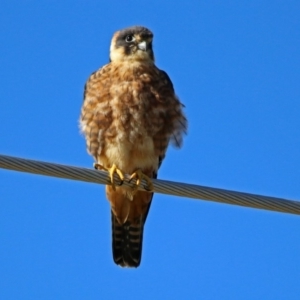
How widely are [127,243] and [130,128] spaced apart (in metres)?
0.96

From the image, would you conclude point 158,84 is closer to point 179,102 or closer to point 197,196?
point 179,102

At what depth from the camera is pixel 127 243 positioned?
5820mm

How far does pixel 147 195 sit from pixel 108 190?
0.29 m

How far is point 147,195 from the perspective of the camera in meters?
5.75

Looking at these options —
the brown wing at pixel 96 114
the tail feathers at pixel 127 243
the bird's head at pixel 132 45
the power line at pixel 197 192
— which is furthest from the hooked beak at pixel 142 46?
the power line at pixel 197 192

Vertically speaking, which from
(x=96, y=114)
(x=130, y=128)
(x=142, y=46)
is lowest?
(x=130, y=128)

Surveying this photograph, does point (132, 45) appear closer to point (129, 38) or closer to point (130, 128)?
point (129, 38)

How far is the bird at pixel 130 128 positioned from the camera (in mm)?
5395

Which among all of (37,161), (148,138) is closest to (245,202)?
(37,161)

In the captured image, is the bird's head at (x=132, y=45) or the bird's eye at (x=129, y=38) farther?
the bird's eye at (x=129, y=38)

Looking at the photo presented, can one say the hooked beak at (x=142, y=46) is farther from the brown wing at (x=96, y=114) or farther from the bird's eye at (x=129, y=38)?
the brown wing at (x=96, y=114)

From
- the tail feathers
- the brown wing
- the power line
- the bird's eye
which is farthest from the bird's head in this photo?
the power line

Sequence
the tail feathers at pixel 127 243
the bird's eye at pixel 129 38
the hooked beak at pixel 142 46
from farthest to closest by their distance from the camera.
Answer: the bird's eye at pixel 129 38, the hooked beak at pixel 142 46, the tail feathers at pixel 127 243

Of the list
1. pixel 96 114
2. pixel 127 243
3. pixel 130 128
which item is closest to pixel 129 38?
pixel 96 114
